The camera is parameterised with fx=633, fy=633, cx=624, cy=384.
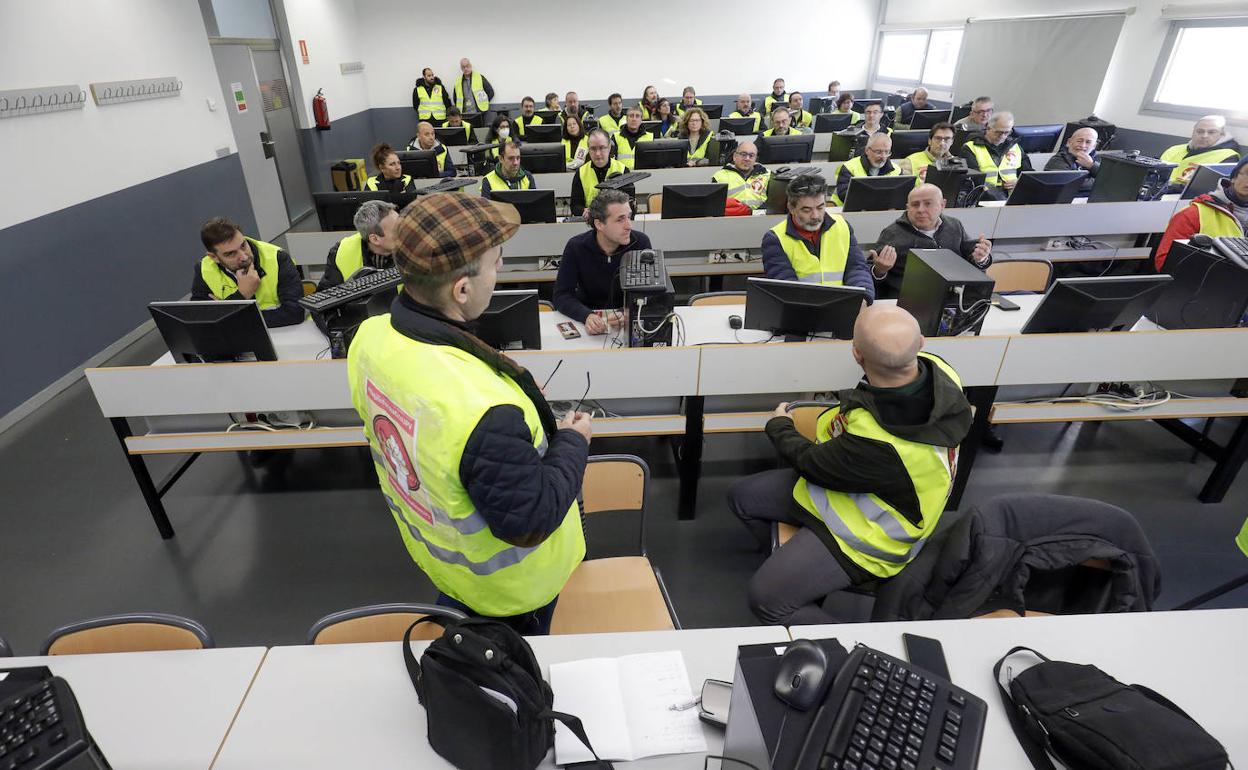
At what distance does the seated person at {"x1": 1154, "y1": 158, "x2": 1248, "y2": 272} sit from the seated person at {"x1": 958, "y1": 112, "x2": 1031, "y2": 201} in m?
1.76

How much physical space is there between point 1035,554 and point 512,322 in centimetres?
180

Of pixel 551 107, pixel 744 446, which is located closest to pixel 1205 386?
pixel 744 446

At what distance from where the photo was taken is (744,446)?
3264mm

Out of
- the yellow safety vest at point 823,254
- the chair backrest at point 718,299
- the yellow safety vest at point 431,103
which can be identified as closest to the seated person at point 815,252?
the yellow safety vest at point 823,254

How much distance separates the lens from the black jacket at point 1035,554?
1.49 metres

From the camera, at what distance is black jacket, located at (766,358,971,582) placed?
1.71m

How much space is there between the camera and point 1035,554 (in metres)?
1.51

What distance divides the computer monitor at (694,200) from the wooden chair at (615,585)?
265 cm

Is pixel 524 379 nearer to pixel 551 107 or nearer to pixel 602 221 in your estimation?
pixel 602 221

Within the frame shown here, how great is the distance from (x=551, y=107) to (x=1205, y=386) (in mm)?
8653

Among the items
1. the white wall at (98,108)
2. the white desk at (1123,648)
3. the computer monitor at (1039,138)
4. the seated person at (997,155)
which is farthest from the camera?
the computer monitor at (1039,138)

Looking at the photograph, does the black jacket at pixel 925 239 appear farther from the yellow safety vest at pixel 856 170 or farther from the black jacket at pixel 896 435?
the black jacket at pixel 896 435

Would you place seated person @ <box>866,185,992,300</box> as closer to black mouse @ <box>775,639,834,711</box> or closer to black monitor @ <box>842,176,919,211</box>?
black monitor @ <box>842,176,919,211</box>

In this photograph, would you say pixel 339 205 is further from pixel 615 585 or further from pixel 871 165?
pixel 871 165
